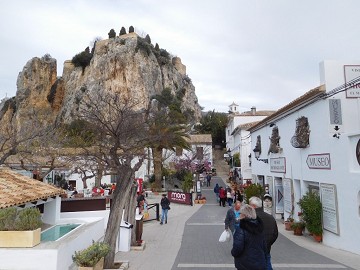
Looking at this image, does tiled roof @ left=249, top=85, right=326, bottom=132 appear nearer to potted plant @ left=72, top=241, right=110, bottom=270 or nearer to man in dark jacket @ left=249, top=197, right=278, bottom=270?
man in dark jacket @ left=249, top=197, right=278, bottom=270

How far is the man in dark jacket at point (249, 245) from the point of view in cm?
392

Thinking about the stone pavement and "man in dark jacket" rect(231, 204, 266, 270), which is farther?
the stone pavement

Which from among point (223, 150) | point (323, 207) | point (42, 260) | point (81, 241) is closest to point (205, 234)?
point (323, 207)

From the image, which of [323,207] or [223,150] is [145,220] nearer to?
[323,207]

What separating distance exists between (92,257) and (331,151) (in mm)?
7906

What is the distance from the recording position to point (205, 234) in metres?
12.9

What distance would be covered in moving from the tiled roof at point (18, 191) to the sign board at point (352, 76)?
33.2 ft

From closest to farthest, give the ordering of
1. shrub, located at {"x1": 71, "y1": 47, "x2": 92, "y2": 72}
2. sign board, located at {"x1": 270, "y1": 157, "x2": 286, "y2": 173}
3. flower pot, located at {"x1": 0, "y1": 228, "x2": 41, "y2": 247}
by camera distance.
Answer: flower pot, located at {"x1": 0, "y1": 228, "x2": 41, "y2": 247}
sign board, located at {"x1": 270, "y1": 157, "x2": 286, "y2": 173}
shrub, located at {"x1": 71, "y1": 47, "x2": 92, "y2": 72}

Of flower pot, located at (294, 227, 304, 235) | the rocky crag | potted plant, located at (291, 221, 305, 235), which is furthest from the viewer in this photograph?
the rocky crag

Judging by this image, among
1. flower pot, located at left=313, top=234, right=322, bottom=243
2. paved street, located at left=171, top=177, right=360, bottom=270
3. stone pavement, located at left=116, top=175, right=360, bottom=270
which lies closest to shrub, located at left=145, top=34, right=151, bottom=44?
stone pavement, located at left=116, top=175, right=360, bottom=270

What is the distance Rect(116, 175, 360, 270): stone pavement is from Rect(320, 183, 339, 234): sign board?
0.70 meters

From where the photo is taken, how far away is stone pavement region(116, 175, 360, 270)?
26.6 ft

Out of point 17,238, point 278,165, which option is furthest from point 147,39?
point 17,238

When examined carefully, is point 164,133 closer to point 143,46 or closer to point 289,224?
point 289,224
